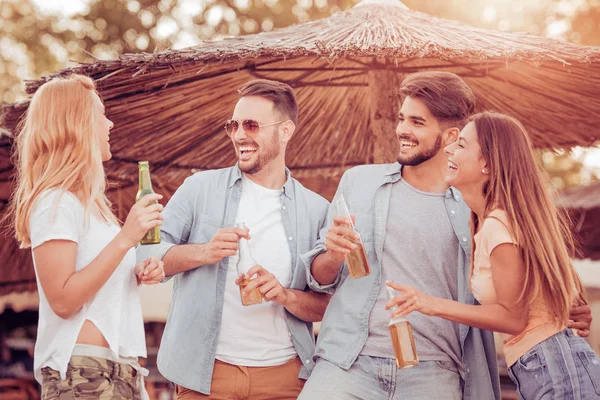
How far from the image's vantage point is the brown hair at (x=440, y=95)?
148 inches

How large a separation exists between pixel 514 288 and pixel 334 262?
827 millimetres

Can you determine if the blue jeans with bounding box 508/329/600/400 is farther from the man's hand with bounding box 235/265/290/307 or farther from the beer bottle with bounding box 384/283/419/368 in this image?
the man's hand with bounding box 235/265/290/307

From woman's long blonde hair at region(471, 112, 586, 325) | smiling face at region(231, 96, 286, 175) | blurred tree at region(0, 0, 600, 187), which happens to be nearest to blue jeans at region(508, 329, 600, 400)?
woman's long blonde hair at region(471, 112, 586, 325)

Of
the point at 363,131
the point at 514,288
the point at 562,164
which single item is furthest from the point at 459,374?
the point at 562,164

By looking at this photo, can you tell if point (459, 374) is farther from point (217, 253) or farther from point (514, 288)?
point (217, 253)

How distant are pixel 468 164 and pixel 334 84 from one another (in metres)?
2.08

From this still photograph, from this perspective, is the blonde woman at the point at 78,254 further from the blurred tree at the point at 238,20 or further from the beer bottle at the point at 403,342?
the blurred tree at the point at 238,20

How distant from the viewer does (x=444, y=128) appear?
12.4 feet

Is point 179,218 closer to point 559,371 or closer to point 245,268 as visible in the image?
point 245,268

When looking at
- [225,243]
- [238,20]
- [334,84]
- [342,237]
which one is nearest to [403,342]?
[342,237]

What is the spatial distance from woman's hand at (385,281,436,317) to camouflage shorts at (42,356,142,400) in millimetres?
1008

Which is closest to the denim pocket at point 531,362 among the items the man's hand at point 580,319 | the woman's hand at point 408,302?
the man's hand at point 580,319

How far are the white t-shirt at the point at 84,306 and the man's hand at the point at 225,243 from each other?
20.7 inches

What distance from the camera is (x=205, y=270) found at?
147 inches
